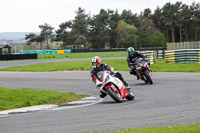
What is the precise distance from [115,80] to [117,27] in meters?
101

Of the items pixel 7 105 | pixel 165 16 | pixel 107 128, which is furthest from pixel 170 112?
pixel 165 16

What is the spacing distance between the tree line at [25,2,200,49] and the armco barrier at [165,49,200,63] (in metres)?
73.9

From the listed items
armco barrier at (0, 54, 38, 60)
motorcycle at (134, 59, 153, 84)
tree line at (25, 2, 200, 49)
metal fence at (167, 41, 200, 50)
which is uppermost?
tree line at (25, 2, 200, 49)

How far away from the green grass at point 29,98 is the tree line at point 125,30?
303ft

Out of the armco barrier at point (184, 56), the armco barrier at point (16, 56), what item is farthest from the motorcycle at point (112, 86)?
the armco barrier at point (16, 56)

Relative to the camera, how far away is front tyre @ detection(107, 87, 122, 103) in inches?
Result: 466

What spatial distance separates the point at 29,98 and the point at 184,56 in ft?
68.4

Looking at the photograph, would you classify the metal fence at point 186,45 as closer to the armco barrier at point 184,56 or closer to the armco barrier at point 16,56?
the armco barrier at point 184,56

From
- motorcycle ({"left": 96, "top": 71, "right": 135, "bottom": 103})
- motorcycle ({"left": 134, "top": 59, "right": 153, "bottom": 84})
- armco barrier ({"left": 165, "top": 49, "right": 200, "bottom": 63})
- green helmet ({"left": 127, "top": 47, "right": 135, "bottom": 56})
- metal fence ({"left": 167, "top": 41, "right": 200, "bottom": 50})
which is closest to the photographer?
motorcycle ({"left": 96, "top": 71, "right": 135, "bottom": 103})

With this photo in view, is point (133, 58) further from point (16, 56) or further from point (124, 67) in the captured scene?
point (16, 56)

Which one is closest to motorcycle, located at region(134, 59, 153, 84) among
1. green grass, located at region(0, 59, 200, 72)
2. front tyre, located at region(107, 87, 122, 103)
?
front tyre, located at region(107, 87, 122, 103)

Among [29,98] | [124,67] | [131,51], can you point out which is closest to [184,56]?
[124,67]

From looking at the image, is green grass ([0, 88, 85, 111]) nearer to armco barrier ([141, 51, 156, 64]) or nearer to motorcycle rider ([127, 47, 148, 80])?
motorcycle rider ([127, 47, 148, 80])

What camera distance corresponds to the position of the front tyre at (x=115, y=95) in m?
11.8
